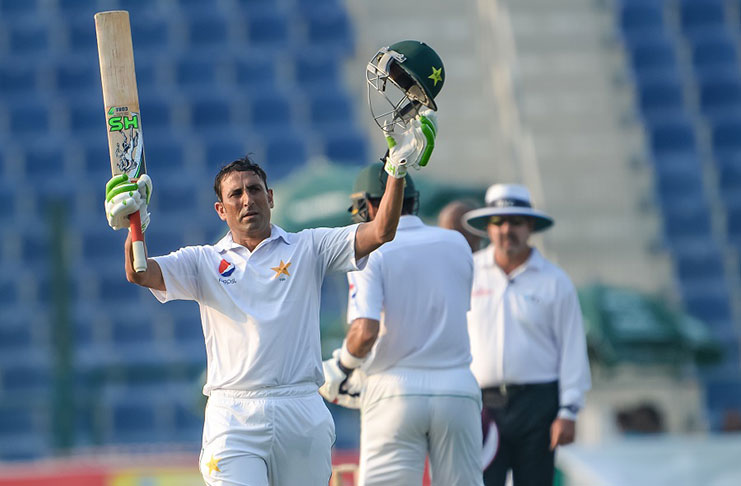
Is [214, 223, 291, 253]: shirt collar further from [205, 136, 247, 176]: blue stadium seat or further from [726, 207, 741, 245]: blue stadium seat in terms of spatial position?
[205, 136, 247, 176]: blue stadium seat

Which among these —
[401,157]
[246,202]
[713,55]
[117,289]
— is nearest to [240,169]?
[246,202]

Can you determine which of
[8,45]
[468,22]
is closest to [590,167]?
[468,22]

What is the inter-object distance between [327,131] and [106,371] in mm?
4364

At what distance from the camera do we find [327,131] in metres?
15.2

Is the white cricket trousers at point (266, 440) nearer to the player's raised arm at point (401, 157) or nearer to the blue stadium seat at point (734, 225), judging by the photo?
the player's raised arm at point (401, 157)

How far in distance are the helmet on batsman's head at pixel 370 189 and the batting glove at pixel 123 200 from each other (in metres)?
1.15

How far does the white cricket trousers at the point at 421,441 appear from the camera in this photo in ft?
14.7

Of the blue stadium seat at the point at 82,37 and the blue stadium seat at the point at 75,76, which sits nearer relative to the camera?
the blue stadium seat at the point at 75,76

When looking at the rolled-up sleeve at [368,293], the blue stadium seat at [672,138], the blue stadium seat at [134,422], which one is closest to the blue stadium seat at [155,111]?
the blue stadium seat at [134,422]

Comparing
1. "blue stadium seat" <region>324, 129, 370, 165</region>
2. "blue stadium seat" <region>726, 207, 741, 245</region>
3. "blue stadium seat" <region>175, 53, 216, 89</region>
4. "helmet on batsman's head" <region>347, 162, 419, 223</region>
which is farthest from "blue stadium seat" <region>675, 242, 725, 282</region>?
"helmet on batsman's head" <region>347, 162, 419, 223</region>

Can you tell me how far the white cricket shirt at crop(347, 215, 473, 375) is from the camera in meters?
4.56

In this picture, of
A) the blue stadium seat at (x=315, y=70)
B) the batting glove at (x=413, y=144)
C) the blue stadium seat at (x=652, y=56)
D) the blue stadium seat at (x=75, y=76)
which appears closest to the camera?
the batting glove at (x=413, y=144)

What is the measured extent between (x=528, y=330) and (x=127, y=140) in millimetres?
2141

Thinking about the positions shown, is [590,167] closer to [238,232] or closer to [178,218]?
[178,218]
